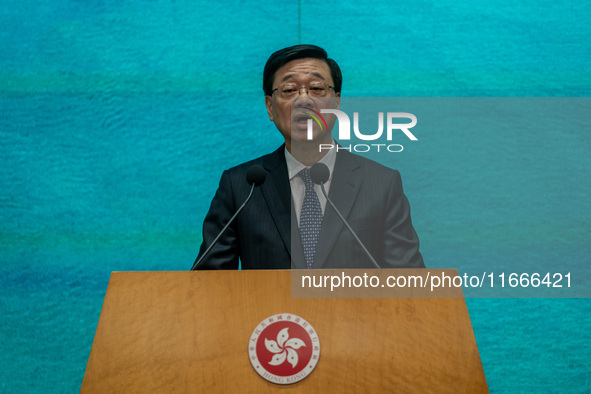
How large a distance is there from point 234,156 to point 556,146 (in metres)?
1.27

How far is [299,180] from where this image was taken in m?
1.83

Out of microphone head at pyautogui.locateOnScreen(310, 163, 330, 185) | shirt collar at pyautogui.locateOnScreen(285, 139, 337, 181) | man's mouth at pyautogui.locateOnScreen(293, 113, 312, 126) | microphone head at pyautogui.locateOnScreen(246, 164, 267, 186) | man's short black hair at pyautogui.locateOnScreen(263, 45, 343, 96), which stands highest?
man's short black hair at pyautogui.locateOnScreen(263, 45, 343, 96)

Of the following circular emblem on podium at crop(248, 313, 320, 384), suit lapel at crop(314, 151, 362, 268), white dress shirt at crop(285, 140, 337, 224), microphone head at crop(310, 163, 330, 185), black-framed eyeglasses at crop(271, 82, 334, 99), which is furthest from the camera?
black-framed eyeglasses at crop(271, 82, 334, 99)

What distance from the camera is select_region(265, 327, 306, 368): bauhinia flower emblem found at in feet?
3.78

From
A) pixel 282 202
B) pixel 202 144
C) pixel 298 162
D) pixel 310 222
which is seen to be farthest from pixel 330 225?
pixel 202 144

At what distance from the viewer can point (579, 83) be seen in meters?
2.64

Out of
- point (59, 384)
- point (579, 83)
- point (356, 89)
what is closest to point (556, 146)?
point (579, 83)

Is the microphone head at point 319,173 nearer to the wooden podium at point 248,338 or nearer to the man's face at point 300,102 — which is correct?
the wooden podium at point 248,338

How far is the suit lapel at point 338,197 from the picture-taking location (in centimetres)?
164

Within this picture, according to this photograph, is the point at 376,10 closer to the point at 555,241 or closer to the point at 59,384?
the point at 555,241

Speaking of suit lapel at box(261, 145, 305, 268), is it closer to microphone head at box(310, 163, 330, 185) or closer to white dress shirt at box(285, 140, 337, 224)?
white dress shirt at box(285, 140, 337, 224)

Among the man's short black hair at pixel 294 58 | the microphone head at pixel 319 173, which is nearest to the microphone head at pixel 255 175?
the microphone head at pixel 319 173

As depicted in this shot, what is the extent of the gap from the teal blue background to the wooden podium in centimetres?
129

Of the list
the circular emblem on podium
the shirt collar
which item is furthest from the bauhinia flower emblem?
the shirt collar
